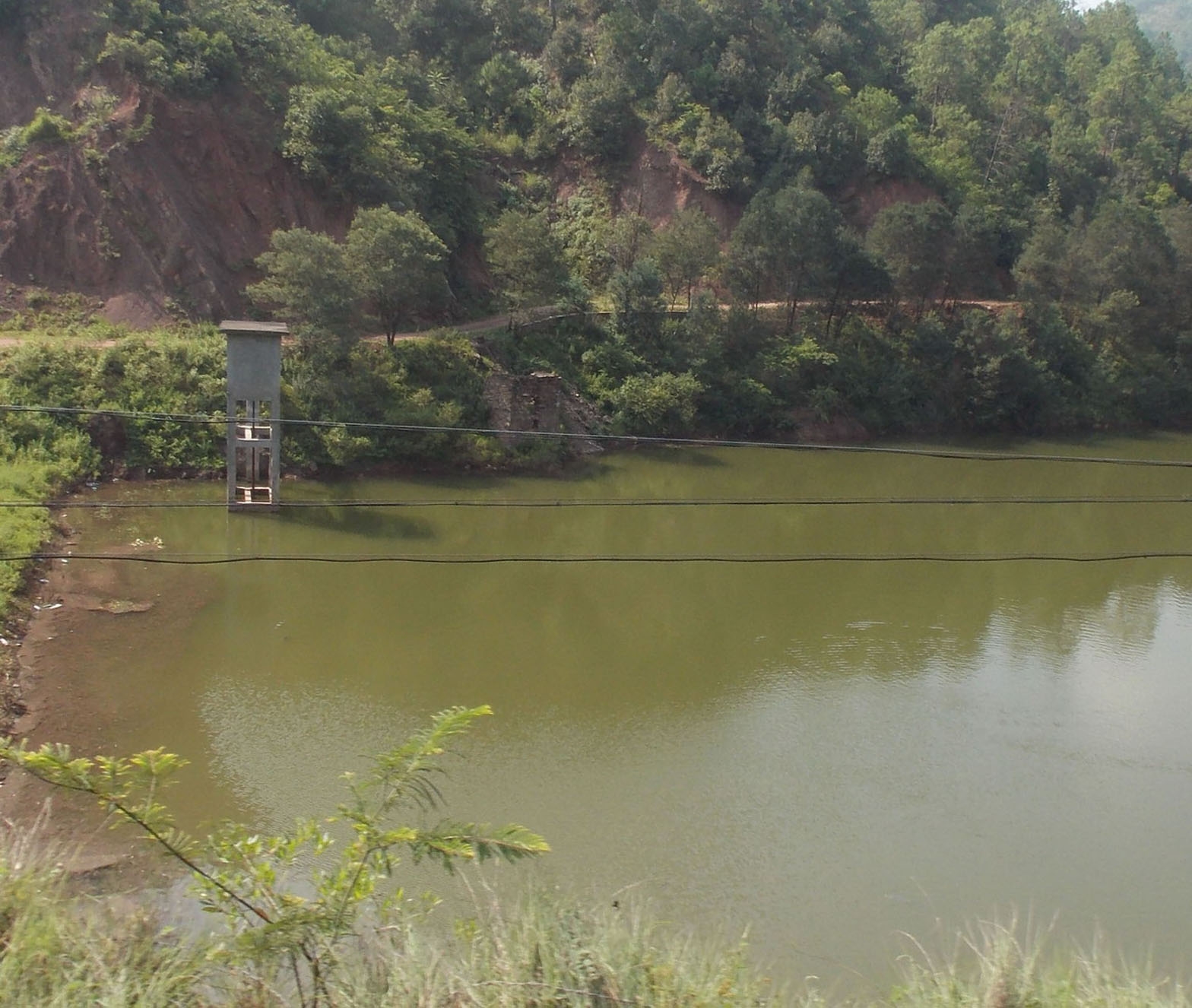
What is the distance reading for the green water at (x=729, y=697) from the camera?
27.7 ft

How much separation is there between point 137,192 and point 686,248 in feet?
38.8

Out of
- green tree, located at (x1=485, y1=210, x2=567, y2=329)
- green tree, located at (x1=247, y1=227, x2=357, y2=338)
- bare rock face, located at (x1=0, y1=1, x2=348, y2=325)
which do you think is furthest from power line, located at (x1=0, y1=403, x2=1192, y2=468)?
bare rock face, located at (x1=0, y1=1, x2=348, y2=325)

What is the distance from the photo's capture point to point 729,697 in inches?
458

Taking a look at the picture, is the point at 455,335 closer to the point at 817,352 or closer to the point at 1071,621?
the point at 817,352

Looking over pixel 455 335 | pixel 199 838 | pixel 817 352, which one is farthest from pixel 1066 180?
pixel 199 838

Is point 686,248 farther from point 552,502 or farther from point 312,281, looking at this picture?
point 552,502

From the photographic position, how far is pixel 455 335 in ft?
73.5

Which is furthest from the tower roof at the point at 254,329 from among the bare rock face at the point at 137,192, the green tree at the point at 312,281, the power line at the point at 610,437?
the bare rock face at the point at 137,192

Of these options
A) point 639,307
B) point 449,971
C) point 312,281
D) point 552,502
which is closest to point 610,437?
point 552,502

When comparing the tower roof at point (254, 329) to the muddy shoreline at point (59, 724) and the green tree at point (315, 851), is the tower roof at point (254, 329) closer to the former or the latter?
the muddy shoreline at point (59, 724)

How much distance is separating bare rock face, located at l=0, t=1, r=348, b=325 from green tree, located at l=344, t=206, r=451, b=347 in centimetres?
400

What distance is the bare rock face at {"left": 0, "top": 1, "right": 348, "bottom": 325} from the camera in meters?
21.9

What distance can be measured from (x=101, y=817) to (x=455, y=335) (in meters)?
15.0

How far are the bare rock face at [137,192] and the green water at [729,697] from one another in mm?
6210
